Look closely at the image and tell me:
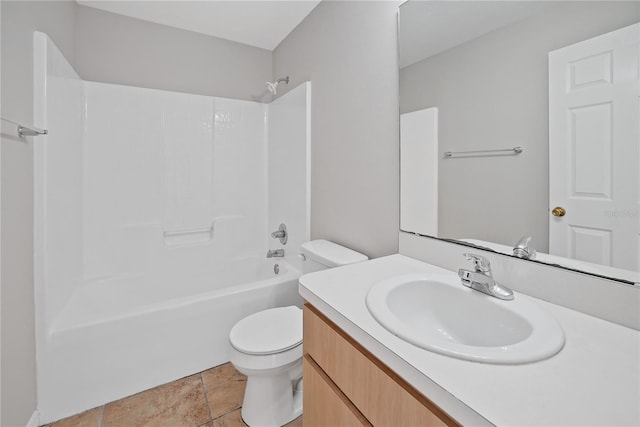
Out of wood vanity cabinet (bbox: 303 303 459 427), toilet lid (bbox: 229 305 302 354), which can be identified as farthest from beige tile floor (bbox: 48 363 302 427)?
wood vanity cabinet (bbox: 303 303 459 427)

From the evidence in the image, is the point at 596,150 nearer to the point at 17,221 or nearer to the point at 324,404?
the point at 324,404

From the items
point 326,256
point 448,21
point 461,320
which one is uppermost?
point 448,21

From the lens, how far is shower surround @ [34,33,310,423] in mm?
1424

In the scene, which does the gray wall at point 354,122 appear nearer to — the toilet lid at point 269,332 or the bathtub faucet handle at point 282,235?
the bathtub faucet handle at point 282,235

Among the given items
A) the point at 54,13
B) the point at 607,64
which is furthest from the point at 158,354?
the point at 607,64

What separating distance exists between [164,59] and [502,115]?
98.4 inches

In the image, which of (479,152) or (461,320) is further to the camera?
(479,152)

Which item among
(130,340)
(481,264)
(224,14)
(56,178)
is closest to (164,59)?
(224,14)

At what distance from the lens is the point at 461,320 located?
884 millimetres

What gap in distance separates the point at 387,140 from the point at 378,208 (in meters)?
0.35

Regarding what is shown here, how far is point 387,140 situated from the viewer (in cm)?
141

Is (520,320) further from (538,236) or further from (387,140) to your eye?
(387,140)

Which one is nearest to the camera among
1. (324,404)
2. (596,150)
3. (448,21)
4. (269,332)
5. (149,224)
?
(596,150)

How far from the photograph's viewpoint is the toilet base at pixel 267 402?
1359 mm
